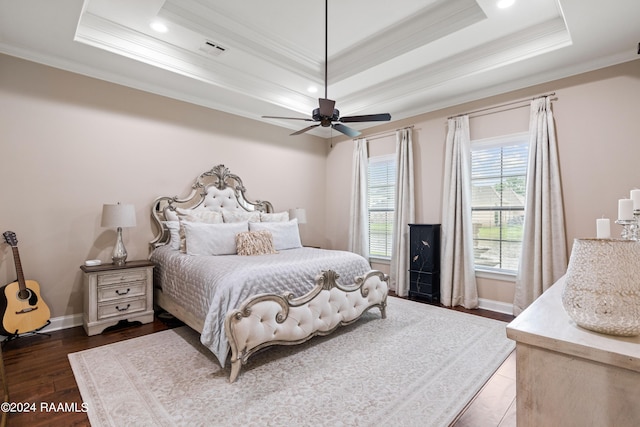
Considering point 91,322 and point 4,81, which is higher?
point 4,81

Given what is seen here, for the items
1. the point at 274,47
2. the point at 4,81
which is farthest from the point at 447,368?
the point at 4,81

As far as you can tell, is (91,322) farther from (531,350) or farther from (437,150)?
(437,150)

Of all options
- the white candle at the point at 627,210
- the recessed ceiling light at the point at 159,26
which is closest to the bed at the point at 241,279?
the recessed ceiling light at the point at 159,26

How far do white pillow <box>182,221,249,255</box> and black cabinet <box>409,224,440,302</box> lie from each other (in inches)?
100

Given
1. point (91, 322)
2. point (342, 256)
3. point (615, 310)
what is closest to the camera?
point (615, 310)

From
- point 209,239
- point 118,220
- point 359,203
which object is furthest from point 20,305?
point 359,203

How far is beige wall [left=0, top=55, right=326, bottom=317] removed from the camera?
10.0 ft

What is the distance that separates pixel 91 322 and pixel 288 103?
12.0 feet

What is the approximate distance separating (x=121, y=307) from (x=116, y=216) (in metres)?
0.97

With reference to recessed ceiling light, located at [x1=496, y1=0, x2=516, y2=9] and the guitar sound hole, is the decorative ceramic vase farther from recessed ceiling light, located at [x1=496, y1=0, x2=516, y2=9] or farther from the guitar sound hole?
the guitar sound hole

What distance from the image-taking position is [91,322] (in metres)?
3.05

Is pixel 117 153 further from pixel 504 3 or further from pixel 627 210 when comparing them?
pixel 627 210

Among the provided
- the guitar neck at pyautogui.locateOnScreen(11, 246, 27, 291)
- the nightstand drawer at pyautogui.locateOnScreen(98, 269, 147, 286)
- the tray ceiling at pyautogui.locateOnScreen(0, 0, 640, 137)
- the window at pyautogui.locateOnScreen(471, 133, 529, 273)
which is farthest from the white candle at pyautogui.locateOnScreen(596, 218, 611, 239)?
the guitar neck at pyautogui.locateOnScreen(11, 246, 27, 291)

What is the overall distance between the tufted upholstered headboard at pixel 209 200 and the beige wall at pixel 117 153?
11 cm
